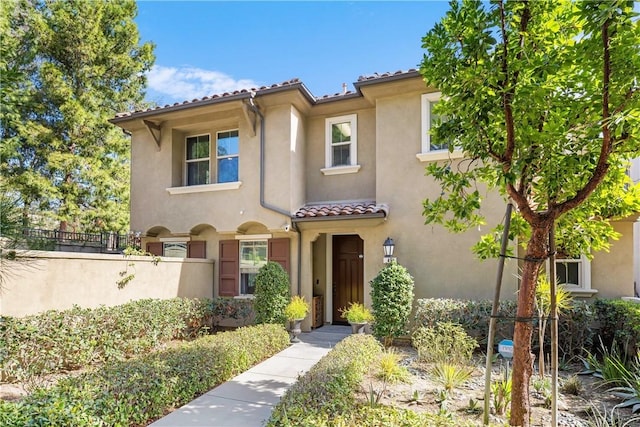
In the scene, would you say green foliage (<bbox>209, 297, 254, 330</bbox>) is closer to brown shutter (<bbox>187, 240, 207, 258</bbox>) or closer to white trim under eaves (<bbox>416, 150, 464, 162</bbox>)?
brown shutter (<bbox>187, 240, 207, 258</bbox>)

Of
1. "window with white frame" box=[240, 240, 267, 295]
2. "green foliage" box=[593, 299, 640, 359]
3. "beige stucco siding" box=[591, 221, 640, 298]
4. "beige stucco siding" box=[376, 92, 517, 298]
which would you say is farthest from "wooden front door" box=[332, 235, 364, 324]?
"beige stucco siding" box=[591, 221, 640, 298]

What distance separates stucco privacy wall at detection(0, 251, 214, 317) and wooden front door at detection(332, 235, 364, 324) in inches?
178

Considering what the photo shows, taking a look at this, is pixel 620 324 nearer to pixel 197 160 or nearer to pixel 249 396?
pixel 249 396

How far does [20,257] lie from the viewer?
5.16 metres

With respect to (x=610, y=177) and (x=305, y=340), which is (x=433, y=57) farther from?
(x=305, y=340)

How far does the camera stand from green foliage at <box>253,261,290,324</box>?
993 centimetres

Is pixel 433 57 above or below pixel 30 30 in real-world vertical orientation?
below

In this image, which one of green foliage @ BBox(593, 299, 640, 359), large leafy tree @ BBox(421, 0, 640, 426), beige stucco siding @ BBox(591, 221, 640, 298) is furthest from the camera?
beige stucco siding @ BBox(591, 221, 640, 298)

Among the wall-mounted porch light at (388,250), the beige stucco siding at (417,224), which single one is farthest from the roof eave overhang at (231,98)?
the wall-mounted porch light at (388,250)

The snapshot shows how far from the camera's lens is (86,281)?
8156 millimetres

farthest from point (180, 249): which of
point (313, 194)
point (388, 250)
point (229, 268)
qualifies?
point (388, 250)

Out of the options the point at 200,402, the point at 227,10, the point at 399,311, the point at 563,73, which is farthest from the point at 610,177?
the point at 227,10

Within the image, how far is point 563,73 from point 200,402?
6633 millimetres

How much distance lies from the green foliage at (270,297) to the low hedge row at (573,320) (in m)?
3.77
